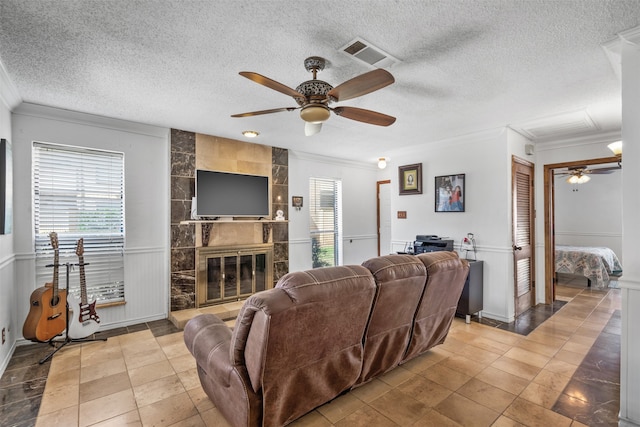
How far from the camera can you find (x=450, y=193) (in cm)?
454

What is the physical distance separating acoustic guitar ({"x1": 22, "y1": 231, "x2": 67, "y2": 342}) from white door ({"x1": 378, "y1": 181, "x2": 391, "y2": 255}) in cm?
546

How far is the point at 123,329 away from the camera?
3.76 m

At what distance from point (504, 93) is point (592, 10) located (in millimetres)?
1186

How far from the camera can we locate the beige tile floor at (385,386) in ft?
6.84

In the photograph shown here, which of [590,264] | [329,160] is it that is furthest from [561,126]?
[329,160]

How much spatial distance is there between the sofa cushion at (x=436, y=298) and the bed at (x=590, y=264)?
4592mm

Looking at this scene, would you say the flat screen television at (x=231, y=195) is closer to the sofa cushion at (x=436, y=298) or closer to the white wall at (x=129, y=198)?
the white wall at (x=129, y=198)

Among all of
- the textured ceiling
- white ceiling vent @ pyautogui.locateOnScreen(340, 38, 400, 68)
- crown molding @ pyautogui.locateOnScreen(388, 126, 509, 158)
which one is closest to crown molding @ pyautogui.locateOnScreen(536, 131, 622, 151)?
Result: the textured ceiling

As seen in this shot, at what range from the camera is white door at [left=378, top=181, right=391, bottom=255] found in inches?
269

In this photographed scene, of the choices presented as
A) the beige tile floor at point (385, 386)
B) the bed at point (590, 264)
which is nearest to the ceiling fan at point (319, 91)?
the beige tile floor at point (385, 386)

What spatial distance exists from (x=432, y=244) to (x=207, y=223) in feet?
10.4

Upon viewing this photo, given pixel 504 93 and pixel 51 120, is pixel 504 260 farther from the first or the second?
pixel 51 120

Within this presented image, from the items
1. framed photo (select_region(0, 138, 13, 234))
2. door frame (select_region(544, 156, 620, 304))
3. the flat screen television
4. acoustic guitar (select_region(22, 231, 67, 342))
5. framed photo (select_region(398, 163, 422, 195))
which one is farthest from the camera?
framed photo (select_region(398, 163, 422, 195))

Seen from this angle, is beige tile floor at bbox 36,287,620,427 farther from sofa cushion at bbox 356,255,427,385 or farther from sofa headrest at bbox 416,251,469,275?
sofa headrest at bbox 416,251,469,275
